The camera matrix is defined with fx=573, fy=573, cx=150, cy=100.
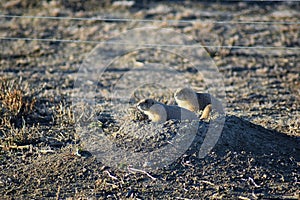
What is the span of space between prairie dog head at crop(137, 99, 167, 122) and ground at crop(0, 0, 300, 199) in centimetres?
14

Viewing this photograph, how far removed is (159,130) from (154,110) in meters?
0.64

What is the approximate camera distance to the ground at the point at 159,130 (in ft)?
19.1

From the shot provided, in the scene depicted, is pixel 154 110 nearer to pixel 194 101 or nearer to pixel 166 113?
pixel 166 113

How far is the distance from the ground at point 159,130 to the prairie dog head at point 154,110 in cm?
14

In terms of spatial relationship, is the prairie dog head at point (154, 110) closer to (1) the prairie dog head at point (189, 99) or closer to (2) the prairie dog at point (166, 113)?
(2) the prairie dog at point (166, 113)

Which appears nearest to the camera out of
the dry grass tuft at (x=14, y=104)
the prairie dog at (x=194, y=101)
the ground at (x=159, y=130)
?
the ground at (x=159, y=130)

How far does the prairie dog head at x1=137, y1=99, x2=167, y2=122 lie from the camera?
7000 mm

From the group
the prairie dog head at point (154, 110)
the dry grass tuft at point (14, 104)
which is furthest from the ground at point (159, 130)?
the prairie dog head at point (154, 110)

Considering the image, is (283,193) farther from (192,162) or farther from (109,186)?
(109,186)

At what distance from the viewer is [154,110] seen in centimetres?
707

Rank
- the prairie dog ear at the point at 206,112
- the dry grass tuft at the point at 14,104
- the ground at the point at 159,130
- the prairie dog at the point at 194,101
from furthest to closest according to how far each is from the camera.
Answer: the dry grass tuft at the point at 14,104, the prairie dog at the point at 194,101, the prairie dog ear at the point at 206,112, the ground at the point at 159,130

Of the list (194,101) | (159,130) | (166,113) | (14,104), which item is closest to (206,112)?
(166,113)

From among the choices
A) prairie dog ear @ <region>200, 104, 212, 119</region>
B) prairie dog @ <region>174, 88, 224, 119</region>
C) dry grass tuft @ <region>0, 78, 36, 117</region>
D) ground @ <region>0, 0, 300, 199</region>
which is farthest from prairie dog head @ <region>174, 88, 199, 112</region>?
dry grass tuft @ <region>0, 78, 36, 117</region>

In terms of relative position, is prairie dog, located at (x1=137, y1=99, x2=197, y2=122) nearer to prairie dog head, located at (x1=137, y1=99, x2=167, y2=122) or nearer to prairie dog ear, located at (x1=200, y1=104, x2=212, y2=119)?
prairie dog head, located at (x1=137, y1=99, x2=167, y2=122)
